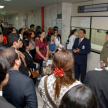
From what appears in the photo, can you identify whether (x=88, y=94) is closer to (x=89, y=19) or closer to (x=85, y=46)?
(x=85, y=46)

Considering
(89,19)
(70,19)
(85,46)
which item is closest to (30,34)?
(85,46)

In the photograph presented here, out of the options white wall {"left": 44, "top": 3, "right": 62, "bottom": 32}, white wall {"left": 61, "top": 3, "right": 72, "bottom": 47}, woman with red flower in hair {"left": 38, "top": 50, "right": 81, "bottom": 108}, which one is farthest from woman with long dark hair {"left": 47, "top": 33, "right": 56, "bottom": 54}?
woman with red flower in hair {"left": 38, "top": 50, "right": 81, "bottom": 108}

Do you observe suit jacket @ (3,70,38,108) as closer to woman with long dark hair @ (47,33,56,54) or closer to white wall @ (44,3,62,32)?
woman with long dark hair @ (47,33,56,54)

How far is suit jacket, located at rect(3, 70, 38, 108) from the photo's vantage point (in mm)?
1356

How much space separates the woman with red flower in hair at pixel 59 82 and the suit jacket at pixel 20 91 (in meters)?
0.14

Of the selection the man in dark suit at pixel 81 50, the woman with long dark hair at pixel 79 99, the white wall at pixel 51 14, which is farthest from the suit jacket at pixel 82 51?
the woman with long dark hair at pixel 79 99

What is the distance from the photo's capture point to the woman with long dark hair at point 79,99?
701 mm

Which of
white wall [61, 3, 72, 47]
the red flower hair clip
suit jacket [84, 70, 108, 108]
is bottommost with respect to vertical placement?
suit jacket [84, 70, 108, 108]

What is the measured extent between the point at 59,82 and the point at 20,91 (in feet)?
1.34

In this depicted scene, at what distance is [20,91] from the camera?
4.43 ft

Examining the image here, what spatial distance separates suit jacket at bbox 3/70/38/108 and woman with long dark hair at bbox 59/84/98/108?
2.30 feet

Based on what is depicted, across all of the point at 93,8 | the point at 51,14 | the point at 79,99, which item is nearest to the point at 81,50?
the point at 93,8

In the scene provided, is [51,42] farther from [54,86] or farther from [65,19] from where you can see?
[54,86]

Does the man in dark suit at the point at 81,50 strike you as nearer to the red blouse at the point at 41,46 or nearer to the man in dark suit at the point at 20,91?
the red blouse at the point at 41,46
